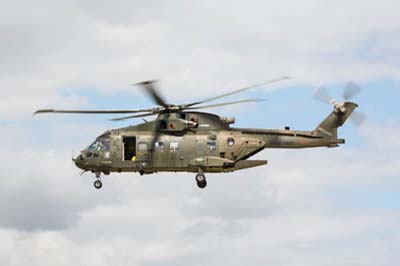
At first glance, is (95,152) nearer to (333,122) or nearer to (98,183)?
(98,183)

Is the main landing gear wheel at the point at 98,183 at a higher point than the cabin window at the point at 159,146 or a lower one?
lower

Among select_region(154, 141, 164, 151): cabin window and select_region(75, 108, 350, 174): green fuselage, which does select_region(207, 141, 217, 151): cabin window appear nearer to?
select_region(75, 108, 350, 174): green fuselage

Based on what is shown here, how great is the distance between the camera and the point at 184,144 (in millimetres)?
59656

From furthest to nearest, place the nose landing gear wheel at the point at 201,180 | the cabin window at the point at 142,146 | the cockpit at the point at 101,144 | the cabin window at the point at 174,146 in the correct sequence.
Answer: the cockpit at the point at 101,144 < the cabin window at the point at 142,146 < the cabin window at the point at 174,146 < the nose landing gear wheel at the point at 201,180

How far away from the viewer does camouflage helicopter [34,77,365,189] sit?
59.5m

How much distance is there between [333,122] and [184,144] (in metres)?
13.6

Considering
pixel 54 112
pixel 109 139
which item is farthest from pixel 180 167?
pixel 54 112

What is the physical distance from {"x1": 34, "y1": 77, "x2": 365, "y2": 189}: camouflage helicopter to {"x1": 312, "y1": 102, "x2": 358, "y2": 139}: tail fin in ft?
1.40

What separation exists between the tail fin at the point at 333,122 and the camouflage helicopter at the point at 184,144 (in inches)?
16.8

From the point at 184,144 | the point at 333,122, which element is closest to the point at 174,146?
the point at 184,144

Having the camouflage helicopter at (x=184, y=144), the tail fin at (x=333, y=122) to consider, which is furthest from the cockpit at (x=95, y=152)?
the tail fin at (x=333, y=122)

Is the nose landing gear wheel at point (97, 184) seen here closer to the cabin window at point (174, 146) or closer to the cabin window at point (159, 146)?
the cabin window at point (159, 146)

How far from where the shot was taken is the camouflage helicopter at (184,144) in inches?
2343

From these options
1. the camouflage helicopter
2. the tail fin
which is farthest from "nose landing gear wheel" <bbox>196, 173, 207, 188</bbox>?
the tail fin
